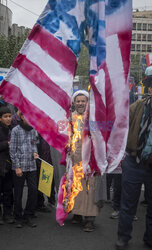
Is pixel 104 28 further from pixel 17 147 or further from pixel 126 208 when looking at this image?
pixel 17 147

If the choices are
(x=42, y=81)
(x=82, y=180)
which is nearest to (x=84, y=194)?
(x=82, y=180)

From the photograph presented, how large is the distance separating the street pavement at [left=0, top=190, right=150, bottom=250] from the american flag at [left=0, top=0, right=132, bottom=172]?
160 centimetres

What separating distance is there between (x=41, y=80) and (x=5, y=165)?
218 centimetres

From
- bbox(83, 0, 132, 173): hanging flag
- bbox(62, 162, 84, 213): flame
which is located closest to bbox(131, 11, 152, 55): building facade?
bbox(62, 162, 84, 213): flame

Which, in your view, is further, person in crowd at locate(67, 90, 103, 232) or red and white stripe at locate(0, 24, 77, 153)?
person in crowd at locate(67, 90, 103, 232)

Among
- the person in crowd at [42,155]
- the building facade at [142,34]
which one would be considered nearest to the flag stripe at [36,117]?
the person in crowd at [42,155]

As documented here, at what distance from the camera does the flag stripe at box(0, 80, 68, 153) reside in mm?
2695

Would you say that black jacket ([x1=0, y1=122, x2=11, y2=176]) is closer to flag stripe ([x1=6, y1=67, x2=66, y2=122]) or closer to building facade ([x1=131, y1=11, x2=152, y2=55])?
flag stripe ([x1=6, y1=67, x2=66, y2=122])

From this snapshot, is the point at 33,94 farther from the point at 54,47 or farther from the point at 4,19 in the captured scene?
the point at 4,19

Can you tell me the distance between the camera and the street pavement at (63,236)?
3.89 meters

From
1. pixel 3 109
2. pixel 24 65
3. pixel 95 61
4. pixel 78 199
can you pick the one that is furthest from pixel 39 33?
pixel 78 199

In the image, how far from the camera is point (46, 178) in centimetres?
466

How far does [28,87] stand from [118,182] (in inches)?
115

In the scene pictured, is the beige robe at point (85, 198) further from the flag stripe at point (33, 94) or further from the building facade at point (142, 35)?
the building facade at point (142, 35)
